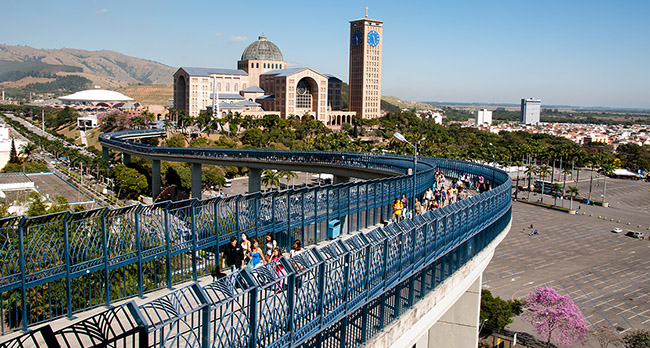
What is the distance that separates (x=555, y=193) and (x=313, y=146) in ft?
124

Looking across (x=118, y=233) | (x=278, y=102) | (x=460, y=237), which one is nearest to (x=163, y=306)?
(x=118, y=233)

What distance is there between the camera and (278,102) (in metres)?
113

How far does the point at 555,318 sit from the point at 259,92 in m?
95.6

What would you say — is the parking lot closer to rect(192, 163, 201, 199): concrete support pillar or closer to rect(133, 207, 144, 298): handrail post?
rect(192, 163, 201, 199): concrete support pillar

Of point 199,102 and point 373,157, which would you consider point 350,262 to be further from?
point 199,102

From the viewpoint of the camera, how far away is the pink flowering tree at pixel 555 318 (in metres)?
31.8

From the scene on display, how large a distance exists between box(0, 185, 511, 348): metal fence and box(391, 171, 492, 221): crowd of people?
4.85 m

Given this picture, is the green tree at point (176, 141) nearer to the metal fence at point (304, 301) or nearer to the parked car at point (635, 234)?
the parked car at point (635, 234)

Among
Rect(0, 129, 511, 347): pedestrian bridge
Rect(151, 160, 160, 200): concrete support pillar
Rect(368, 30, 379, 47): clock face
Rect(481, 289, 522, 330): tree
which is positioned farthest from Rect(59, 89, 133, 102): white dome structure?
Rect(0, 129, 511, 347): pedestrian bridge

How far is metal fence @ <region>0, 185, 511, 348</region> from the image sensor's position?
21.3 ft

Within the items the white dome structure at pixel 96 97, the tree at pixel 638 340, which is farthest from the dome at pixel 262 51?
the tree at pixel 638 340

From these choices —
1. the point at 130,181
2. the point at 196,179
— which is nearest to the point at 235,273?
the point at 196,179

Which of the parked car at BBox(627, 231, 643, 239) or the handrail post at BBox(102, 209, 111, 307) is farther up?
the handrail post at BBox(102, 209, 111, 307)

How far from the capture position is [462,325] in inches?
835
